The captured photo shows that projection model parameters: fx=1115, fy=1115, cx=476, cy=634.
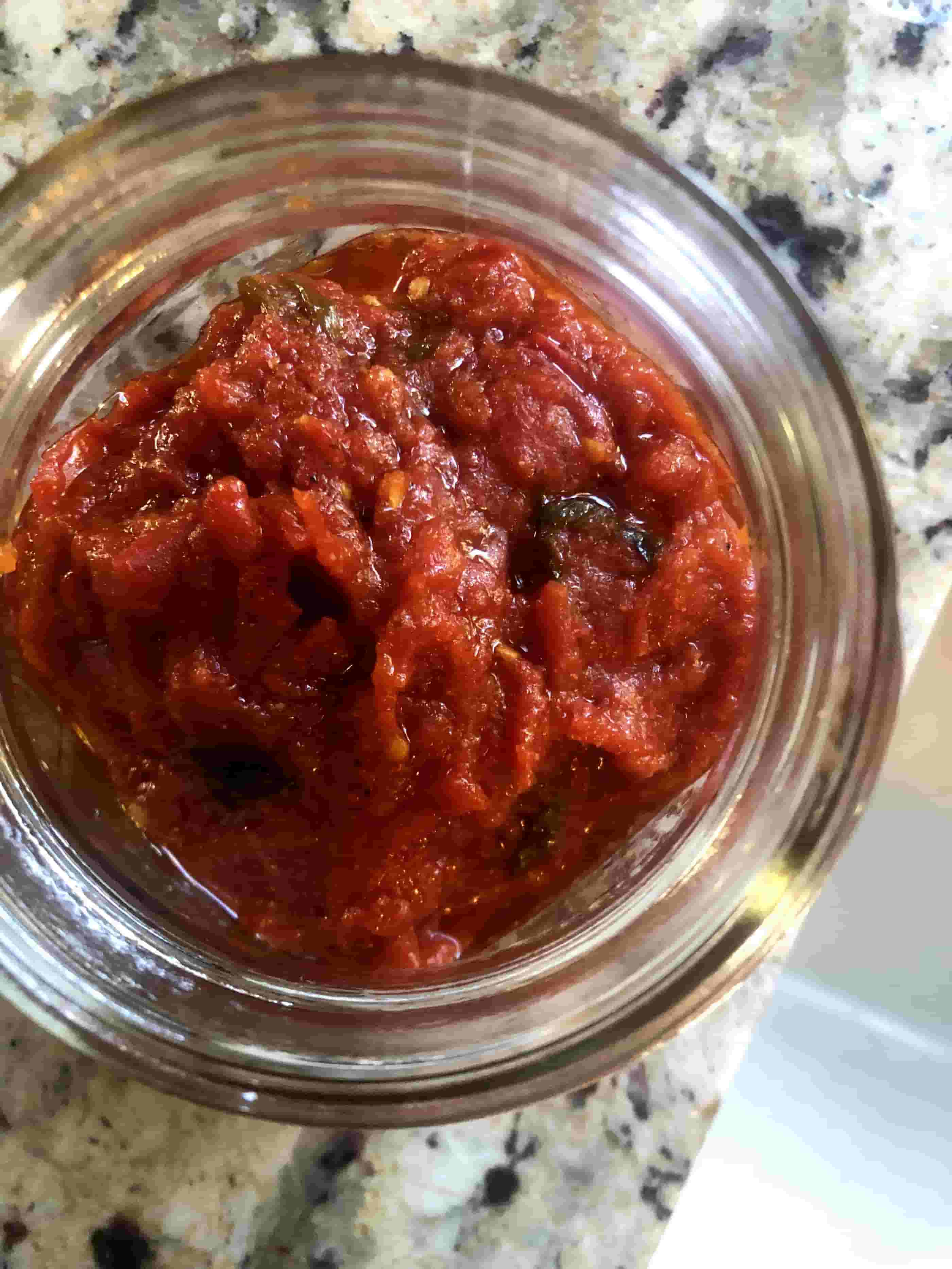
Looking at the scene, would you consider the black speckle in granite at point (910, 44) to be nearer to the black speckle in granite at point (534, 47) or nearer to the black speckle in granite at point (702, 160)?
the black speckle in granite at point (702, 160)

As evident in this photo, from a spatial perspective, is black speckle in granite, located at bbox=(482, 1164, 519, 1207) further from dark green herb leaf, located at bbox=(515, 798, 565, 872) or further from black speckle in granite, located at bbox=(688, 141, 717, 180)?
black speckle in granite, located at bbox=(688, 141, 717, 180)

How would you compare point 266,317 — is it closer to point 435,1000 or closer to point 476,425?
point 476,425

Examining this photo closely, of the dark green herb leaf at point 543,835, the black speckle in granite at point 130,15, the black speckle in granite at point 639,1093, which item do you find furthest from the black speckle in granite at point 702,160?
the black speckle in granite at point 639,1093

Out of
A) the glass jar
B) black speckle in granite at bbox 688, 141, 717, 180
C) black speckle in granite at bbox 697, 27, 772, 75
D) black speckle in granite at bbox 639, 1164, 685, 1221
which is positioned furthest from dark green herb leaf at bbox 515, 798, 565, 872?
black speckle in granite at bbox 697, 27, 772, 75

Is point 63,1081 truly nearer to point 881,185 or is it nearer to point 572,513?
point 572,513

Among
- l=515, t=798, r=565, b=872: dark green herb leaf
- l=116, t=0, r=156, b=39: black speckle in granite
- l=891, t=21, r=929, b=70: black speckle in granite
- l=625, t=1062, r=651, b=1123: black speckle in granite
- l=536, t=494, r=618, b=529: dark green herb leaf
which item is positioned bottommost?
l=625, t=1062, r=651, b=1123: black speckle in granite

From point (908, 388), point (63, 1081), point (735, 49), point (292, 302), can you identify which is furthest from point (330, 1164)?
point (735, 49)

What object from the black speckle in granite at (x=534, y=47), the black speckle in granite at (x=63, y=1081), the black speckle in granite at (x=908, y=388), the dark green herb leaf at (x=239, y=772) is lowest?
the black speckle in granite at (x=63, y=1081)

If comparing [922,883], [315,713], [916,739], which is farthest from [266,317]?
[922,883]
